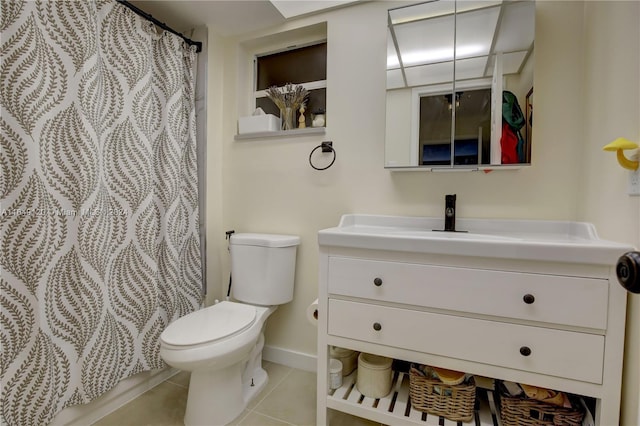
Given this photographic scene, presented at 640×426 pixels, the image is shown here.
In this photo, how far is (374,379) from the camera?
4.16 feet

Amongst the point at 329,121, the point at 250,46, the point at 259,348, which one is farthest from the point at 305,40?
the point at 259,348

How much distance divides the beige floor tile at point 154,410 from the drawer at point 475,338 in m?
0.94

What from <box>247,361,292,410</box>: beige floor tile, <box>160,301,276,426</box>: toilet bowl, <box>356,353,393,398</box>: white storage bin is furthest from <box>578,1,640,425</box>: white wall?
<box>247,361,292,410</box>: beige floor tile

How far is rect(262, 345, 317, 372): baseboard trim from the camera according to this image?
1.77 m

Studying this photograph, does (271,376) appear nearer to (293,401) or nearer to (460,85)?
(293,401)

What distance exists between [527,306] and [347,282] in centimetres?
62

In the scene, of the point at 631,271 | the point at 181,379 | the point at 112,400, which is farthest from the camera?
the point at 181,379

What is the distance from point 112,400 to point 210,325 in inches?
26.6

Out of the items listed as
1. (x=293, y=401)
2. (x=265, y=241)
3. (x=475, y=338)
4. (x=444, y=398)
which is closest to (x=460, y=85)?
(x=475, y=338)

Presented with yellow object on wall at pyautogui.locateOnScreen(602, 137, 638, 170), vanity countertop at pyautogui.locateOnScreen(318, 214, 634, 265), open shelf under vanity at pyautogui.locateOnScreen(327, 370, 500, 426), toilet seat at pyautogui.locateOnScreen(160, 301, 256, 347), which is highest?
yellow object on wall at pyautogui.locateOnScreen(602, 137, 638, 170)

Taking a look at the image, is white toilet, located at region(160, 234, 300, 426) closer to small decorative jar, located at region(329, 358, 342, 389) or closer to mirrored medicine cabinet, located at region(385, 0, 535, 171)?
small decorative jar, located at region(329, 358, 342, 389)

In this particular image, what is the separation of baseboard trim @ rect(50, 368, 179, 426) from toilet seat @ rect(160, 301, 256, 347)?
1.65 ft

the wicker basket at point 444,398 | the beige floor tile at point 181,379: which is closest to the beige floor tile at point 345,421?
the wicker basket at point 444,398

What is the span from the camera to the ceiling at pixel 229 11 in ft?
5.29
